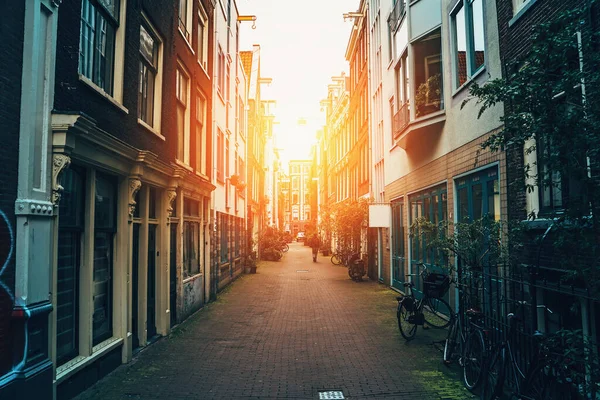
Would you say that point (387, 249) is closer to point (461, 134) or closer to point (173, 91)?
point (461, 134)

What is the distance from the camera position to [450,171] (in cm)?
1105

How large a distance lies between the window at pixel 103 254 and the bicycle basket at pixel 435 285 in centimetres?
564

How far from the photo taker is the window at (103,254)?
7.13m

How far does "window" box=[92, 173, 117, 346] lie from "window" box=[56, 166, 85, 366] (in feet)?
1.69

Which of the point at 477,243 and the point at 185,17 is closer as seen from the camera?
the point at 477,243

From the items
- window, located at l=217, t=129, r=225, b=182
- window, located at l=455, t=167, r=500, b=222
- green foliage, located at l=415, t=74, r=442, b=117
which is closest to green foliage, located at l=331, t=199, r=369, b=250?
window, located at l=217, t=129, r=225, b=182

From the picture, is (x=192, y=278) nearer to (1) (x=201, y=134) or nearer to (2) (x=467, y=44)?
(1) (x=201, y=134)

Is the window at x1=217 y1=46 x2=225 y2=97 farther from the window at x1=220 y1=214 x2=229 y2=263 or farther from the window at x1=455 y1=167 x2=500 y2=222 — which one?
the window at x1=455 y1=167 x2=500 y2=222

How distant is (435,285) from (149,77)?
22.7 ft

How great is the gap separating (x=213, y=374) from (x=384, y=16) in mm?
15285

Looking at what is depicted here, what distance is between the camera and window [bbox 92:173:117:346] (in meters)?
7.13

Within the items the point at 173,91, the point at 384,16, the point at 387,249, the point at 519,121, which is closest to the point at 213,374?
the point at 519,121

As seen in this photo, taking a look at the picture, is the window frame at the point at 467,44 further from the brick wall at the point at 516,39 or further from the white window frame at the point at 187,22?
the white window frame at the point at 187,22

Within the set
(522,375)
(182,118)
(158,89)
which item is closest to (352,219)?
(182,118)
